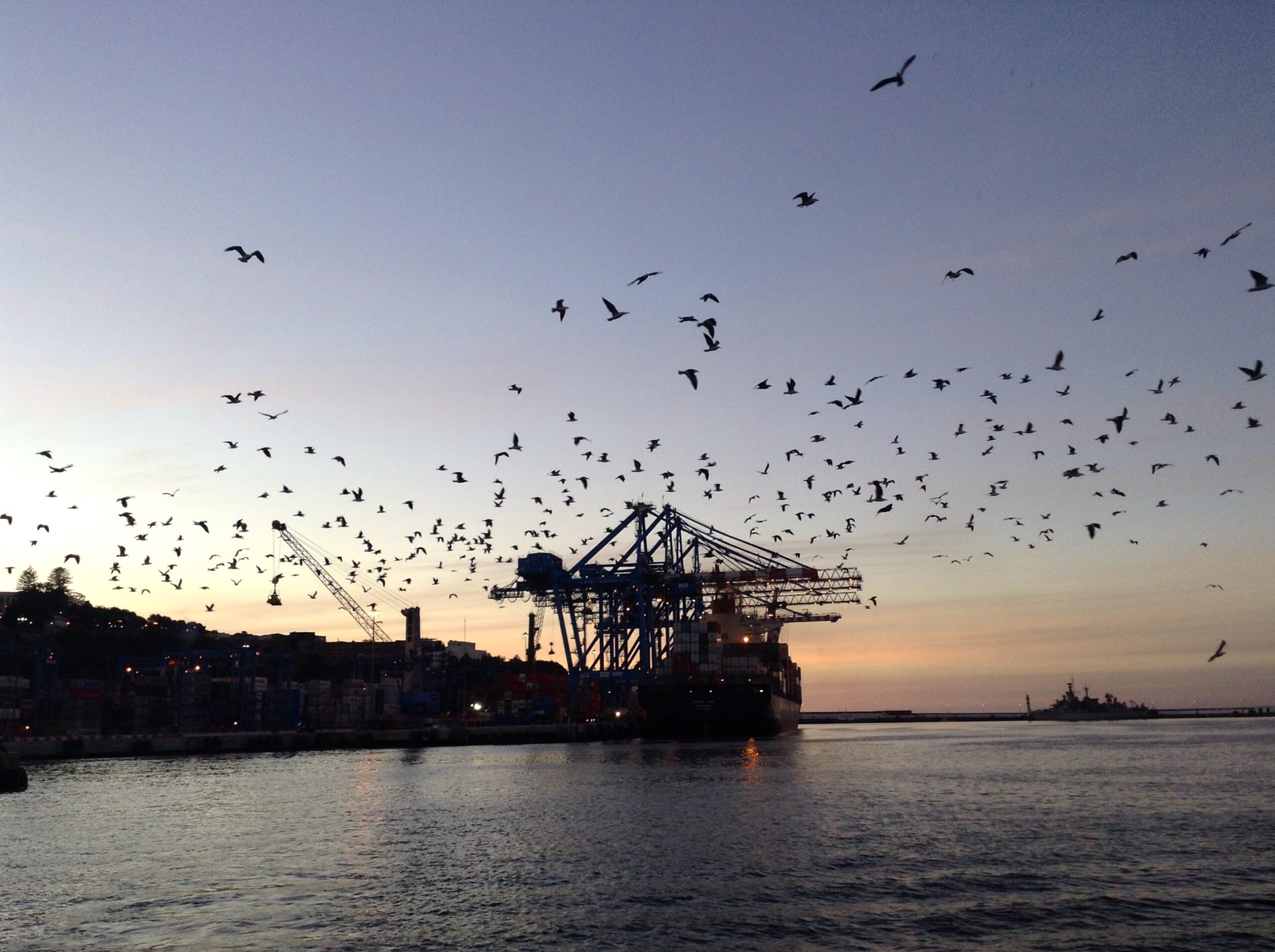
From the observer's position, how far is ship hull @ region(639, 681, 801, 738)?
128 m

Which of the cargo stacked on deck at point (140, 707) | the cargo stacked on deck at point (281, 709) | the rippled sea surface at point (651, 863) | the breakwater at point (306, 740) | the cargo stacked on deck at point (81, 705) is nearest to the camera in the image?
the rippled sea surface at point (651, 863)

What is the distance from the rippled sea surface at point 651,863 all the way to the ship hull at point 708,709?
5781 cm

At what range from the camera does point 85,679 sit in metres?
155

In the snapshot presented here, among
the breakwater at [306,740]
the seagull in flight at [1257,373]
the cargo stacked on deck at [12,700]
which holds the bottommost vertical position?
the breakwater at [306,740]

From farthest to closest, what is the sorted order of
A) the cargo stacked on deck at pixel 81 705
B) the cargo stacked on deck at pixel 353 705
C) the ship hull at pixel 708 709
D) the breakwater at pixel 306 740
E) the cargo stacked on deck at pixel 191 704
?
the cargo stacked on deck at pixel 353 705
the cargo stacked on deck at pixel 81 705
the cargo stacked on deck at pixel 191 704
the ship hull at pixel 708 709
the breakwater at pixel 306 740

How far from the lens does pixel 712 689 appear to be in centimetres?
12850

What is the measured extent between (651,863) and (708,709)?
313 ft

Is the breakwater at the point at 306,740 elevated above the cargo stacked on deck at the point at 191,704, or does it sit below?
below

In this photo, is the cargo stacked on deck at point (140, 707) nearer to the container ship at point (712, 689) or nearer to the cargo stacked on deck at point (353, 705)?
the cargo stacked on deck at point (353, 705)

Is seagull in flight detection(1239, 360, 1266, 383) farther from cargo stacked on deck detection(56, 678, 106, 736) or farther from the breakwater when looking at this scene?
cargo stacked on deck detection(56, 678, 106, 736)

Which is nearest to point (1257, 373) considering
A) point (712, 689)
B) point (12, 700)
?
point (712, 689)

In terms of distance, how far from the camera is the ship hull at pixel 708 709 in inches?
5022

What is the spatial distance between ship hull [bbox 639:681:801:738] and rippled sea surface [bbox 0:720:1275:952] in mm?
57808

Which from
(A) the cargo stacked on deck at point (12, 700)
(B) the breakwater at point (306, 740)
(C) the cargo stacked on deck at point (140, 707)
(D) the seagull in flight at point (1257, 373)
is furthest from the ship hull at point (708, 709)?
(D) the seagull in flight at point (1257, 373)
